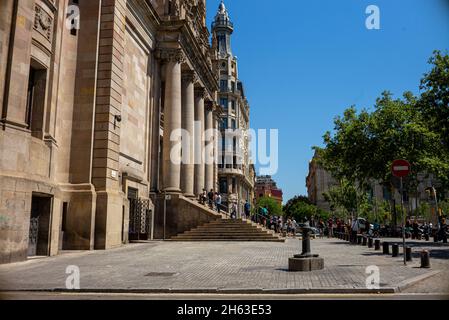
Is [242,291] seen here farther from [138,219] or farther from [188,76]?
[188,76]

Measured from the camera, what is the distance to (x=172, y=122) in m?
29.3

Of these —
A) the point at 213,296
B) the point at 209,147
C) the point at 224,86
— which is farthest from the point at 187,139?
the point at 224,86

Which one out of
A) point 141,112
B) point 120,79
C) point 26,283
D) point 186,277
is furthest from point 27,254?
point 141,112

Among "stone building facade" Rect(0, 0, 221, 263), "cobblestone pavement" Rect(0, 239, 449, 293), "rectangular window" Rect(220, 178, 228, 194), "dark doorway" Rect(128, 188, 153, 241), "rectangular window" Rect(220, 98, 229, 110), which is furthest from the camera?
"rectangular window" Rect(220, 98, 229, 110)

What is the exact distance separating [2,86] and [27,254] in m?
5.85

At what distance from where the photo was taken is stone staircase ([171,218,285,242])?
992 inches

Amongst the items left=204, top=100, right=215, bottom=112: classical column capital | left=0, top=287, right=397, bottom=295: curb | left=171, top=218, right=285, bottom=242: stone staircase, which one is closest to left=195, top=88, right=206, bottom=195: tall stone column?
left=204, top=100, right=215, bottom=112: classical column capital

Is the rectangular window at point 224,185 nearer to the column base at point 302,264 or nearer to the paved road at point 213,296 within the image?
the column base at point 302,264

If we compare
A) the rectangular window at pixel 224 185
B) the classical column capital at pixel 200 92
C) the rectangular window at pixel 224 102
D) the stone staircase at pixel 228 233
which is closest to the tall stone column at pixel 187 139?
the classical column capital at pixel 200 92

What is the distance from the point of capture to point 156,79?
3017cm

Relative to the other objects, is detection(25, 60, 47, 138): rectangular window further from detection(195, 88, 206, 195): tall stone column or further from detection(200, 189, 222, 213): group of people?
detection(195, 88, 206, 195): tall stone column

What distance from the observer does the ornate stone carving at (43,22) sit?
51.0 feet

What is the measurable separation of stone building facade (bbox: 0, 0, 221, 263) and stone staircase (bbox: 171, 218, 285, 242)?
1247mm
